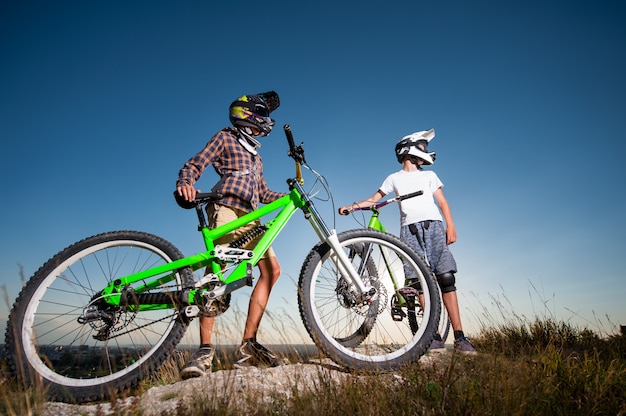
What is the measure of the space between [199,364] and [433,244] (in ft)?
9.28

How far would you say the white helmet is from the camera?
468 centimetres

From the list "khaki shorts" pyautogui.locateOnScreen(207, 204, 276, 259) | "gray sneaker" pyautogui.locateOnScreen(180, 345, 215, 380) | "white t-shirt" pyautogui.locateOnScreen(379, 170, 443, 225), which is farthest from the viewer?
"white t-shirt" pyautogui.locateOnScreen(379, 170, 443, 225)

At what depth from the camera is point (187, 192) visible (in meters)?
2.75

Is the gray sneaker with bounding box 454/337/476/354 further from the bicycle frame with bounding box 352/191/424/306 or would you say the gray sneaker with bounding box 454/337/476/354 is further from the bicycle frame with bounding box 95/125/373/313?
the bicycle frame with bounding box 95/125/373/313

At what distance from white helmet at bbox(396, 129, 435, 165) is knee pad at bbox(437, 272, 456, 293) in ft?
5.19

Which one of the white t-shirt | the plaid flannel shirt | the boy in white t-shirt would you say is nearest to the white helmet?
the boy in white t-shirt

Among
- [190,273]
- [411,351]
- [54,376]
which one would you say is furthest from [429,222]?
[54,376]

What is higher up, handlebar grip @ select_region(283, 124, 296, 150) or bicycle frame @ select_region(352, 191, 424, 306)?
handlebar grip @ select_region(283, 124, 296, 150)

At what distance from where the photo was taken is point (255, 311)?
329 centimetres

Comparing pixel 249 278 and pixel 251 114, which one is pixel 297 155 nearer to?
pixel 251 114

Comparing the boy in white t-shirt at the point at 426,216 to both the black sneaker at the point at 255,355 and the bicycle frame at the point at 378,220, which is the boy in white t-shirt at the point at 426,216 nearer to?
the bicycle frame at the point at 378,220

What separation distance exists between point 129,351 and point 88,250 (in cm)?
80

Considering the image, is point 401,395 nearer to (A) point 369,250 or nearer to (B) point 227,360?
(B) point 227,360

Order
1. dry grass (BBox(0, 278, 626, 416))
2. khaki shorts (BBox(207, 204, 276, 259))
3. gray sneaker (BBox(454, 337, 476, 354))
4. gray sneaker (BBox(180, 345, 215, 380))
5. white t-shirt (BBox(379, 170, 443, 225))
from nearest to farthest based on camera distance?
dry grass (BBox(0, 278, 626, 416))
gray sneaker (BBox(180, 345, 215, 380))
khaki shorts (BBox(207, 204, 276, 259))
gray sneaker (BBox(454, 337, 476, 354))
white t-shirt (BBox(379, 170, 443, 225))
